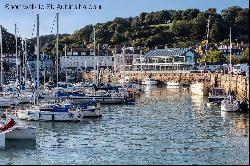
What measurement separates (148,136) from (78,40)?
155422 millimetres

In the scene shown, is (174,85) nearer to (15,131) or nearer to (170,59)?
(170,59)

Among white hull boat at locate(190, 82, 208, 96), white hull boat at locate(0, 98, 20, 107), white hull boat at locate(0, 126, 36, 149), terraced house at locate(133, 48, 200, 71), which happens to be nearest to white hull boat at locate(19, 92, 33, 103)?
white hull boat at locate(0, 98, 20, 107)

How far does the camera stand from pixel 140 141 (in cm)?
3362

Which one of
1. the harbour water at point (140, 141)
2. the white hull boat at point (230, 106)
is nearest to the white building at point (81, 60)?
the harbour water at point (140, 141)

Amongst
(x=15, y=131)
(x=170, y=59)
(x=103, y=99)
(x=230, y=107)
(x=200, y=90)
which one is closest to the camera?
(x=15, y=131)

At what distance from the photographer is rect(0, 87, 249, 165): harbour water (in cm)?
2795

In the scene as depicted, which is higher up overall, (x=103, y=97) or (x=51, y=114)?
(x=103, y=97)

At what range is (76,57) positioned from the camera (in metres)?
157

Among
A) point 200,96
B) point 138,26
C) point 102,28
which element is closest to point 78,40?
point 102,28

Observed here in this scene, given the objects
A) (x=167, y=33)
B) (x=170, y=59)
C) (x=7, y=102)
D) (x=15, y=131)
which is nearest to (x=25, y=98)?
(x=7, y=102)

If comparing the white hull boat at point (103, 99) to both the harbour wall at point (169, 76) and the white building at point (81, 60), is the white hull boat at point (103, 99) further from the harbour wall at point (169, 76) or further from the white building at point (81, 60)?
the white building at point (81, 60)

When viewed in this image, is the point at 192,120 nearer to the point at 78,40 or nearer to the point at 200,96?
the point at 200,96

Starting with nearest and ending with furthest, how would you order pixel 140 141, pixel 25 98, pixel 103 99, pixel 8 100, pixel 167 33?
pixel 140 141 → pixel 8 100 → pixel 25 98 → pixel 103 99 → pixel 167 33

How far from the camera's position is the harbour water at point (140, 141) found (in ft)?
91.7
